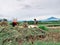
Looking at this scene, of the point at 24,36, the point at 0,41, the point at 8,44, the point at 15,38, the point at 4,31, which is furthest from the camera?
the point at 4,31

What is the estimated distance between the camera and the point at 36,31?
11.9m

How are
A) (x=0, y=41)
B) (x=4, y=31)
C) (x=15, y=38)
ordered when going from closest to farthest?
(x=0, y=41) → (x=15, y=38) → (x=4, y=31)

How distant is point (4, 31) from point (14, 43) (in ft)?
9.51

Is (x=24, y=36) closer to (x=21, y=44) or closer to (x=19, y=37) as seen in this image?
(x=19, y=37)

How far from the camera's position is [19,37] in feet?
30.5

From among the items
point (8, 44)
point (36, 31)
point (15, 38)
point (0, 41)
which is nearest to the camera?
point (8, 44)

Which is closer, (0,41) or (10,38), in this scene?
(0,41)

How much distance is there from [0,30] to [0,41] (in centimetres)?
260

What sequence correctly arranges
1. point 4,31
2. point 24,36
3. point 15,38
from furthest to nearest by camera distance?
point 4,31
point 24,36
point 15,38

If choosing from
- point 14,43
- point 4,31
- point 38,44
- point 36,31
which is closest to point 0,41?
point 14,43

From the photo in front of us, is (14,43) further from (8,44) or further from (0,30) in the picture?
(0,30)

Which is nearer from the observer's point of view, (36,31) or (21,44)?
(21,44)

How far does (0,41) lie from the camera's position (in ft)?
27.9

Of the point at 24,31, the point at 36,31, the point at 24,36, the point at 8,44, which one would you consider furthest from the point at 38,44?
the point at 36,31
